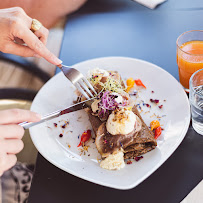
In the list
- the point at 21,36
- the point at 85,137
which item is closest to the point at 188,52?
the point at 85,137

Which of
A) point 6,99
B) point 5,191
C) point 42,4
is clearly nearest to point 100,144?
point 5,191

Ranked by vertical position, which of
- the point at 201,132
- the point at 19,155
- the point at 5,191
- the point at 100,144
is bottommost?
the point at 5,191

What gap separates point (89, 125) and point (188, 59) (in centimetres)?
82

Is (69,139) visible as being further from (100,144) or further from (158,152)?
(158,152)

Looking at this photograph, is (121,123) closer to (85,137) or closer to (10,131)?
(85,137)

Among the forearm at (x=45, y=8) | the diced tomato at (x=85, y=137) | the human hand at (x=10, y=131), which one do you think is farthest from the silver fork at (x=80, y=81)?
the forearm at (x=45, y=8)

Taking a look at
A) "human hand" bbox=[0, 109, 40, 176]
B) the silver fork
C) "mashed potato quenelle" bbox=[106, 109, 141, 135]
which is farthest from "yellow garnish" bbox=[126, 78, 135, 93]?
"human hand" bbox=[0, 109, 40, 176]

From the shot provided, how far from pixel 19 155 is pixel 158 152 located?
97cm

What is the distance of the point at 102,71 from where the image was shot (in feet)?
7.13

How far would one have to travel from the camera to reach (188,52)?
2145 millimetres

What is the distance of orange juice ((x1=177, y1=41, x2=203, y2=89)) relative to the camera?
2008mm

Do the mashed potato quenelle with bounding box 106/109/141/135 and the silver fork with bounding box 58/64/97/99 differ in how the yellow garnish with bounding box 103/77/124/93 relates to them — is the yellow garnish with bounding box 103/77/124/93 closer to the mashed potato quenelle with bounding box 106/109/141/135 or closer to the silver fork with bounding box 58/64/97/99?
the silver fork with bounding box 58/64/97/99

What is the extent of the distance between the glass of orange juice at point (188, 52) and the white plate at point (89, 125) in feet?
0.33

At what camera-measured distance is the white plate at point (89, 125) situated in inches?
64.7
